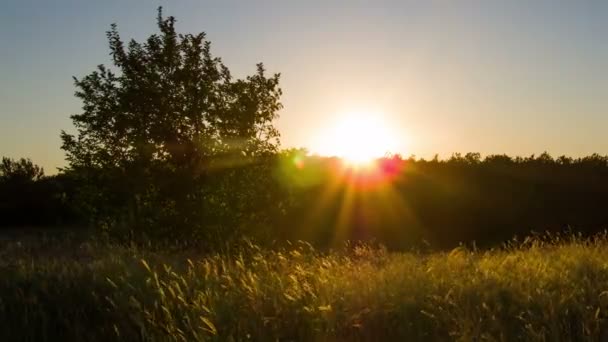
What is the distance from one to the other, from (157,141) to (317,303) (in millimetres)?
7614

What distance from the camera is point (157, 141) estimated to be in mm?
12227

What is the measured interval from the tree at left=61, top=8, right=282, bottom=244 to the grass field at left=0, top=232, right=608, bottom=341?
464 cm

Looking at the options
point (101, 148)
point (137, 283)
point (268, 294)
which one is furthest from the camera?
point (101, 148)

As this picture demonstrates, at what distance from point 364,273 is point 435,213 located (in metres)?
15.6

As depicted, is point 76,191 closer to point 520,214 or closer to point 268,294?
point 268,294

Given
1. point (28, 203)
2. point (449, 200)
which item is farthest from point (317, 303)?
point (28, 203)

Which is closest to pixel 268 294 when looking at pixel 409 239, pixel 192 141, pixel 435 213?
pixel 192 141

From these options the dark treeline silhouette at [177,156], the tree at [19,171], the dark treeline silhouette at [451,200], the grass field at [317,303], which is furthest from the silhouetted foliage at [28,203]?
the grass field at [317,303]

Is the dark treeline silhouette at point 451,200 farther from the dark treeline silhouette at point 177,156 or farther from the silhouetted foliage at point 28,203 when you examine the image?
the silhouetted foliage at point 28,203

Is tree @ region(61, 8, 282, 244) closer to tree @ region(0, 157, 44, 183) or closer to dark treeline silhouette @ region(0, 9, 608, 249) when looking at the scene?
dark treeline silhouette @ region(0, 9, 608, 249)

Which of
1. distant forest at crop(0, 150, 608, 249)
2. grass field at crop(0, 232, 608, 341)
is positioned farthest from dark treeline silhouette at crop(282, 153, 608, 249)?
grass field at crop(0, 232, 608, 341)

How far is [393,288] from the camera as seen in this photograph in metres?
6.00

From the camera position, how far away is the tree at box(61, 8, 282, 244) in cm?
1210

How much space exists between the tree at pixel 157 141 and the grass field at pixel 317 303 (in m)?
4.64
